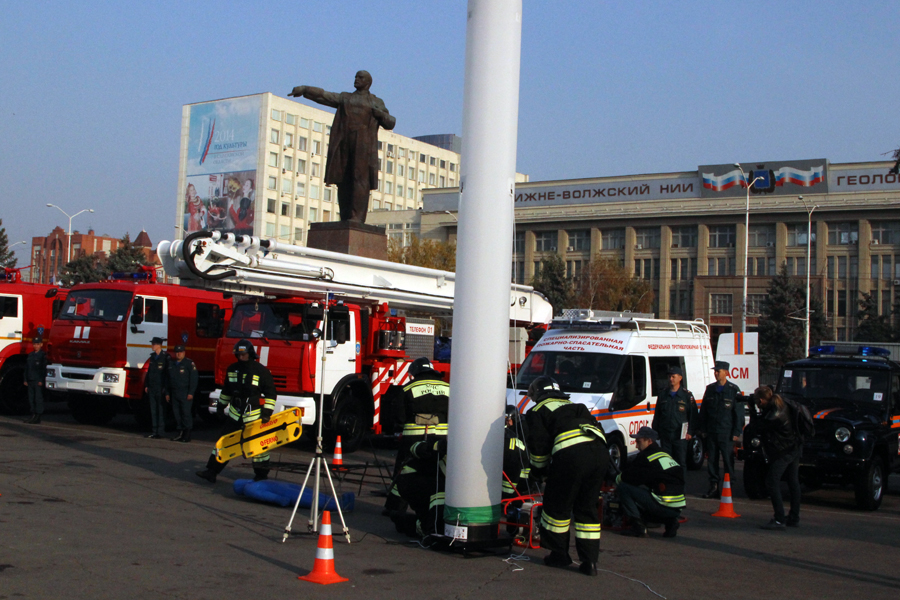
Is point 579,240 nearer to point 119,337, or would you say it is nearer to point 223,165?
point 223,165

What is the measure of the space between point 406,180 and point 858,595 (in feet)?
350

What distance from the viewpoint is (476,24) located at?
25.5ft

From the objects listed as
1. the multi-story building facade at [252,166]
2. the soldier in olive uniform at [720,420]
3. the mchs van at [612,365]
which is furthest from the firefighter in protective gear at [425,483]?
the multi-story building facade at [252,166]

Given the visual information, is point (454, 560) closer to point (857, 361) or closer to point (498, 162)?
point (498, 162)

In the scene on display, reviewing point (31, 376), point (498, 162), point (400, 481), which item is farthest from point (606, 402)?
point (31, 376)

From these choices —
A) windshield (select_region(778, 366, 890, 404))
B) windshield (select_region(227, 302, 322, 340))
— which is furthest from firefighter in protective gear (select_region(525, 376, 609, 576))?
windshield (select_region(227, 302, 322, 340))

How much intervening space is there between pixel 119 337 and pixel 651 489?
36.9ft

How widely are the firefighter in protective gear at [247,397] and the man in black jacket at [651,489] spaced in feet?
14.1

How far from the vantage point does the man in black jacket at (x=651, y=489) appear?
8852mm

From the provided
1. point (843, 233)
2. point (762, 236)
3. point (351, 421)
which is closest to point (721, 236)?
point (762, 236)

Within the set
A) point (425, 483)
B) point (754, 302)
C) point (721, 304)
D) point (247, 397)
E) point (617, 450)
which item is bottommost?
point (617, 450)

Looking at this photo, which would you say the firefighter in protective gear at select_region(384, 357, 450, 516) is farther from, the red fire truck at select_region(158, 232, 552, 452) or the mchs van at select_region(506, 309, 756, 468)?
the red fire truck at select_region(158, 232, 552, 452)

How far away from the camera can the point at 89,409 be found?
1791cm

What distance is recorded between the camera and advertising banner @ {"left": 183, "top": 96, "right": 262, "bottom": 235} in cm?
9419
